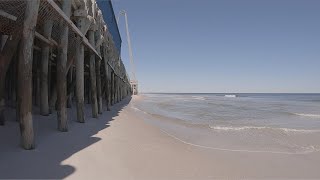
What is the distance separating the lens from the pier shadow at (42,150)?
→ 153 inches

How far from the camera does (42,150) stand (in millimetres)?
4645

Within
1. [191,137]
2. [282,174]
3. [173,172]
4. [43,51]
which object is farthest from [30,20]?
[191,137]

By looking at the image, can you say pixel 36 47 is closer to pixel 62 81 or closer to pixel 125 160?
pixel 62 81

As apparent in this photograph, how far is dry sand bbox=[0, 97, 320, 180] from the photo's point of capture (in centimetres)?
408

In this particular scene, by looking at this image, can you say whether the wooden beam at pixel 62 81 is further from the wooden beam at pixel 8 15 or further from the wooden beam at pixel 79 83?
the wooden beam at pixel 79 83

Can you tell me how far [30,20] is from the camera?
4398 millimetres

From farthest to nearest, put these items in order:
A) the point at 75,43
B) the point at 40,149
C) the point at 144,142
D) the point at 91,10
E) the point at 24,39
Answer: the point at 91,10 < the point at 75,43 < the point at 144,142 < the point at 40,149 < the point at 24,39

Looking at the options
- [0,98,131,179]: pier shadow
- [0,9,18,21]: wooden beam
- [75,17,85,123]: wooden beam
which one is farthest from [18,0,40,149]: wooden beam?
[75,17,85,123]: wooden beam

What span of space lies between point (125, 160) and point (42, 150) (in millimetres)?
1206

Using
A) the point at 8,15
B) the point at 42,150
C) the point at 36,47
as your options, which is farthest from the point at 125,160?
the point at 36,47

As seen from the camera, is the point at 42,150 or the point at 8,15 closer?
the point at 42,150

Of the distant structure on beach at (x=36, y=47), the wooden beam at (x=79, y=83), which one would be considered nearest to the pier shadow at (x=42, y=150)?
the distant structure on beach at (x=36, y=47)

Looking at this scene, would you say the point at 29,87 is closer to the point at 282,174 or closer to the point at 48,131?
the point at 48,131

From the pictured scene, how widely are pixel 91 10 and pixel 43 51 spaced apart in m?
1.94
